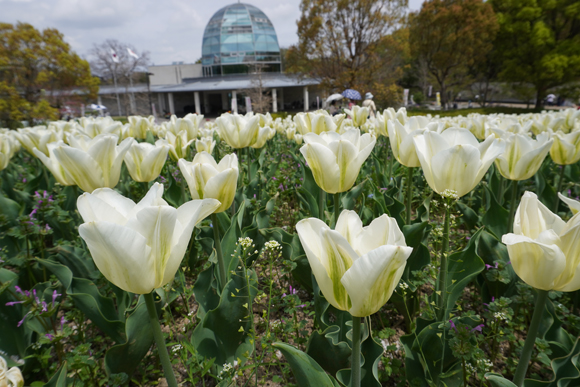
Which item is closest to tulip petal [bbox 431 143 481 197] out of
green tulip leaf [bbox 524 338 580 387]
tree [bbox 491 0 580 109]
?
green tulip leaf [bbox 524 338 580 387]

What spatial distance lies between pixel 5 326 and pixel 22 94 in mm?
14402

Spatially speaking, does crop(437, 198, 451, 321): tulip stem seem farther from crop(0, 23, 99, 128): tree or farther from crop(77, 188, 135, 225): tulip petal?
crop(0, 23, 99, 128): tree

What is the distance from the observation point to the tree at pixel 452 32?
961 inches

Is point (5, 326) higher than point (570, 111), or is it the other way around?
point (570, 111)

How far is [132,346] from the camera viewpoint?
1.45 m

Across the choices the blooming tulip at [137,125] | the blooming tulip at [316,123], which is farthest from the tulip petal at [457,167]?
the blooming tulip at [137,125]

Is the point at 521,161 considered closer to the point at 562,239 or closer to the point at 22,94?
the point at 562,239

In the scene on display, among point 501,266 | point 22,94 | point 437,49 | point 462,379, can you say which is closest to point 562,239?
point 462,379

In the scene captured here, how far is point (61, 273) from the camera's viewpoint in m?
1.68

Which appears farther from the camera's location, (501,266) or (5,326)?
(501,266)

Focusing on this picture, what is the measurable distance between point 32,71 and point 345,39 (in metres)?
16.6

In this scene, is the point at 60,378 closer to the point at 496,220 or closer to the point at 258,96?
the point at 496,220

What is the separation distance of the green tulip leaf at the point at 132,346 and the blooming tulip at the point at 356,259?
3.17 ft

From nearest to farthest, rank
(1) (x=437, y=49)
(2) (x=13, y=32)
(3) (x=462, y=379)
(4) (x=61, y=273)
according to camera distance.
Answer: (3) (x=462, y=379) → (4) (x=61, y=273) → (2) (x=13, y=32) → (1) (x=437, y=49)
